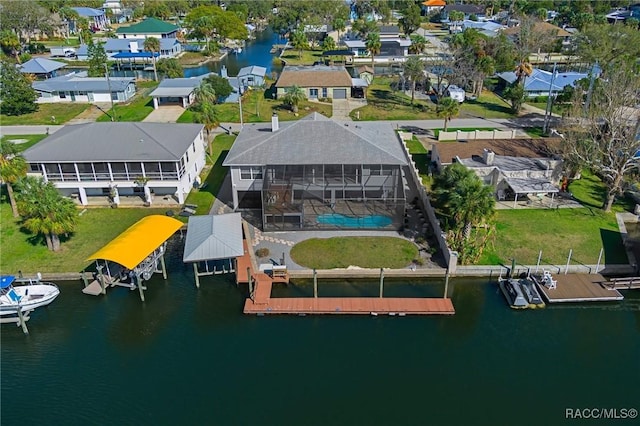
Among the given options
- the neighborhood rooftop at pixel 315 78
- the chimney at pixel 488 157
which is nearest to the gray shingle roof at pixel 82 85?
the neighborhood rooftop at pixel 315 78

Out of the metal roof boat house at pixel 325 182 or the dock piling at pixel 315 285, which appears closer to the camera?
the dock piling at pixel 315 285

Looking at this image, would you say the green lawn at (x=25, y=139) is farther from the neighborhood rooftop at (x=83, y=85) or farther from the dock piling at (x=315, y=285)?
the dock piling at (x=315, y=285)

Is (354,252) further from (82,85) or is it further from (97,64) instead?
(97,64)

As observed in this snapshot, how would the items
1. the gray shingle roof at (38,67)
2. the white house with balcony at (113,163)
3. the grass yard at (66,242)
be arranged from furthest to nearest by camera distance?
1. the gray shingle roof at (38,67)
2. the white house with balcony at (113,163)
3. the grass yard at (66,242)

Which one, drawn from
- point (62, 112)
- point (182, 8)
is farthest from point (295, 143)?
point (182, 8)

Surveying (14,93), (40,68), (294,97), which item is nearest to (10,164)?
(14,93)

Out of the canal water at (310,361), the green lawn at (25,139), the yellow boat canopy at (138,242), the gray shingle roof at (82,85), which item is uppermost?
the gray shingle roof at (82,85)

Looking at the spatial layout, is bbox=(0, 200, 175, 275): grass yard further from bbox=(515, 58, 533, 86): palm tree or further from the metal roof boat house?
bbox=(515, 58, 533, 86): palm tree
